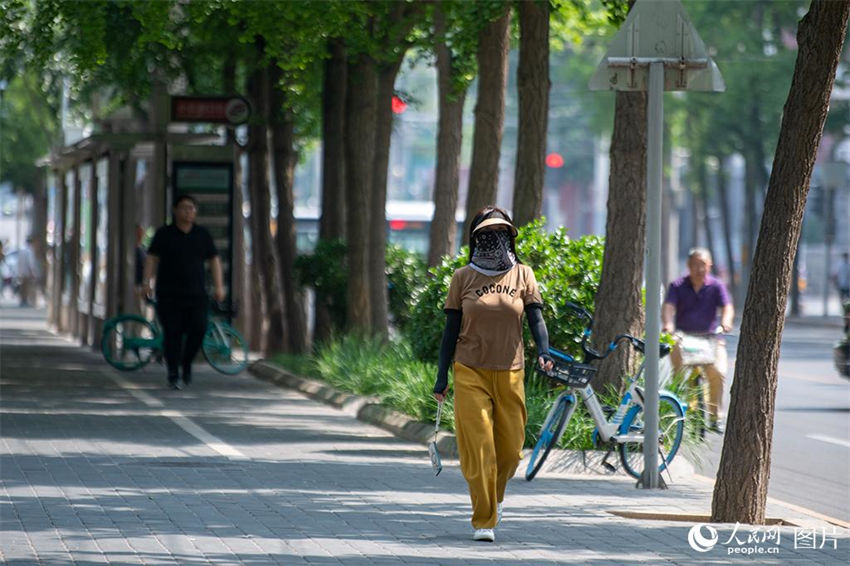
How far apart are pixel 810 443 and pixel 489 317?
7830 mm

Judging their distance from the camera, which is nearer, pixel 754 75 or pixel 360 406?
pixel 360 406

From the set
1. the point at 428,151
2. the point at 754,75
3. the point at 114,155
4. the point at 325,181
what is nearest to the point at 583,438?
the point at 325,181

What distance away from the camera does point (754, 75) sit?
50125 mm

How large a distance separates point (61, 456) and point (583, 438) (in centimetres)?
365

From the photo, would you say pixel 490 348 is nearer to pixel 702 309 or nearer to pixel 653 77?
pixel 653 77

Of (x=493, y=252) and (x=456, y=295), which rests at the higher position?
(x=493, y=252)

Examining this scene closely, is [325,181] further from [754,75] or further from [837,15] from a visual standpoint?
[754,75]

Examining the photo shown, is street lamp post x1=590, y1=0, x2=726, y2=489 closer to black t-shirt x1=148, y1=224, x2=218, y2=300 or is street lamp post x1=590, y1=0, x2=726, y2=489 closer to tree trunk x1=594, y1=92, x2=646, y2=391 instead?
tree trunk x1=594, y1=92, x2=646, y2=391

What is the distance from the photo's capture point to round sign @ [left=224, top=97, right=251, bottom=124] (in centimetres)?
2281

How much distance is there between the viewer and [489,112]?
18031 millimetres

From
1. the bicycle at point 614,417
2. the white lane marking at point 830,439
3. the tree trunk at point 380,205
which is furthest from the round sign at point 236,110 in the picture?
the bicycle at point 614,417

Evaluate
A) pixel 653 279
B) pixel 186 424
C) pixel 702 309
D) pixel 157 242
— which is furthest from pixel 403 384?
pixel 653 279

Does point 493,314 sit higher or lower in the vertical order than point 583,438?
higher

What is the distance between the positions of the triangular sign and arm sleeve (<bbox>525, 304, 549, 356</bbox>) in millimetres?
2592
